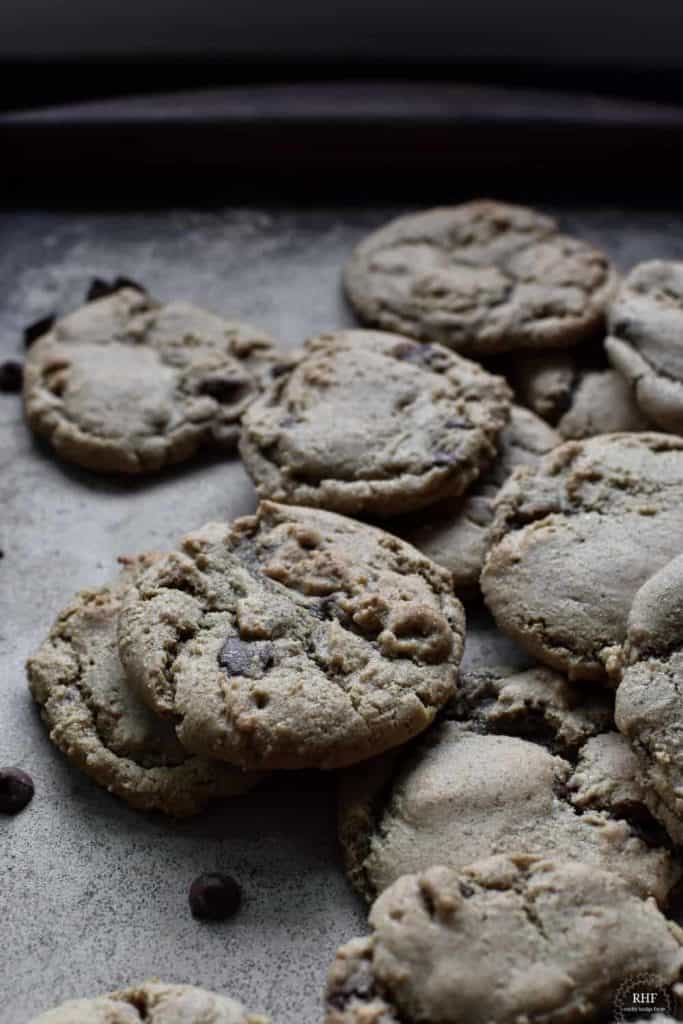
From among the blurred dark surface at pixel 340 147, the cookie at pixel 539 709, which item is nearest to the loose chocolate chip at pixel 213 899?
the cookie at pixel 539 709

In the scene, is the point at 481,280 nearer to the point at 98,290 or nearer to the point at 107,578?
the point at 98,290

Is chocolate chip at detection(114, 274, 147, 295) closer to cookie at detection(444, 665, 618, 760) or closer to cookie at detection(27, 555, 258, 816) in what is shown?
cookie at detection(27, 555, 258, 816)

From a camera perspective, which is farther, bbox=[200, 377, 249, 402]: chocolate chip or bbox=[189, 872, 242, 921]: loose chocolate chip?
bbox=[200, 377, 249, 402]: chocolate chip

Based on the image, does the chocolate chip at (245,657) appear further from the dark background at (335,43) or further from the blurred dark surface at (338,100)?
the dark background at (335,43)

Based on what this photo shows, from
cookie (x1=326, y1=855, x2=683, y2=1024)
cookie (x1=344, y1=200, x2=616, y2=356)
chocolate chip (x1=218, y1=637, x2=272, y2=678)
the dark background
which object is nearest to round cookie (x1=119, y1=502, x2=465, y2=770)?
chocolate chip (x1=218, y1=637, x2=272, y2=678)

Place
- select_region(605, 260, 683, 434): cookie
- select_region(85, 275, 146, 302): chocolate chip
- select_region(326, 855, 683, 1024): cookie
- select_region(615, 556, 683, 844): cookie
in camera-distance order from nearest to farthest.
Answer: select_region(326, 855, 683, 1024): cookie → select_region(615, 556, 683, 844): cookie → select_region(605, 260, 683, 434): cookie → select_region(85, 275, 146, 302): chocolate chip

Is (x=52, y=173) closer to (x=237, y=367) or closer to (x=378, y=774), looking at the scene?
(x=237, y=367)
